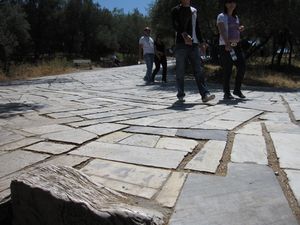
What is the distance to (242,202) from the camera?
2715mm

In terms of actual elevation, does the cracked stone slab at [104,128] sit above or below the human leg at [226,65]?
below

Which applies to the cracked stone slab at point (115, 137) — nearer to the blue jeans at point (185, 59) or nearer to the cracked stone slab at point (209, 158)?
the cracked stone slab at point (209, 158)

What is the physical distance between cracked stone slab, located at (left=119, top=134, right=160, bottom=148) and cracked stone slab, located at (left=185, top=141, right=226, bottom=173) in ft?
1.71

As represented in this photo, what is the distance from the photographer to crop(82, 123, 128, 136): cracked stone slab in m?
4.68

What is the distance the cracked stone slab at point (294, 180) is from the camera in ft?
9.42

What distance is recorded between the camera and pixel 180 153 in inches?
149

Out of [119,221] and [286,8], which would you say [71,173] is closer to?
[119,221]

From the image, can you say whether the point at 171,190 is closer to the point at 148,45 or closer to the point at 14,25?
the point at 148,45

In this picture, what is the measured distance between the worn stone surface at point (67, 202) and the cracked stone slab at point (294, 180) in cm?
98

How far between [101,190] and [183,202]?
0.52m

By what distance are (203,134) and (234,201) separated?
179 centimetres

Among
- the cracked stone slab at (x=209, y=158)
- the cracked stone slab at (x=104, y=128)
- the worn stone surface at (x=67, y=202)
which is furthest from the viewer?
the cracked stone slab at (x=104, y=128)

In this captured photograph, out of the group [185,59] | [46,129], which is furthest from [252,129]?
[185,59]

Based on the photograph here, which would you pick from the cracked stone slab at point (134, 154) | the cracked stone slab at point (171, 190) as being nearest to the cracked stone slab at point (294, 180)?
the cracked stone slab at point (171, 190)
